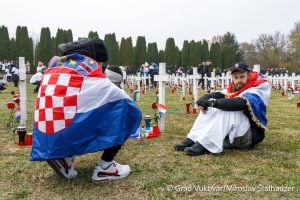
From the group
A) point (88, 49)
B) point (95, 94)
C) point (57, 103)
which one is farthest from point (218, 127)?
point (57, 103)

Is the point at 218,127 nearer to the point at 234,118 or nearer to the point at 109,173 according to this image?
the point at 234,118

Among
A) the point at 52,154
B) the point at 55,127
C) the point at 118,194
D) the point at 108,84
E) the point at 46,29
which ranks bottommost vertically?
the point at 118,194

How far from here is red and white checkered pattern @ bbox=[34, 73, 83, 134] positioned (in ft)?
13.0

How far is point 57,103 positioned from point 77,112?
0.67ft

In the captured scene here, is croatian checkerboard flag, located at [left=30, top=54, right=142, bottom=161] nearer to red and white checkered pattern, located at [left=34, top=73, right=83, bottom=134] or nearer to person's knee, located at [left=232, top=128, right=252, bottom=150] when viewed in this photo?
red and white checkered pattern, located at [left=34, top=73, right=83, bottom=134]

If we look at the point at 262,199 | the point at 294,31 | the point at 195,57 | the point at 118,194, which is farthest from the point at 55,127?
the point at 294,31

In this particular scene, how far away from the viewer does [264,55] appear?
228 ft

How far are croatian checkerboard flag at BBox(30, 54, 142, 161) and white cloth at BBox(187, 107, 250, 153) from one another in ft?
4.63

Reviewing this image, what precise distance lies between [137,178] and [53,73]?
1.38m

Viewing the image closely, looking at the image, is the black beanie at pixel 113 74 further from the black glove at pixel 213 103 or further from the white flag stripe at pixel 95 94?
the white flag stripe at pixel 95 94

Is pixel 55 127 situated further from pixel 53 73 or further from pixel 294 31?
pixel 294 31

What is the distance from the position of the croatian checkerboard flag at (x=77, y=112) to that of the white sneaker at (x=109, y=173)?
390 mm

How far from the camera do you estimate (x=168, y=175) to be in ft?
14.8

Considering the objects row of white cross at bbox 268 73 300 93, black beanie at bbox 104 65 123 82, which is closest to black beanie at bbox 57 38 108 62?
black beanie at bbox 104 65 123 82
